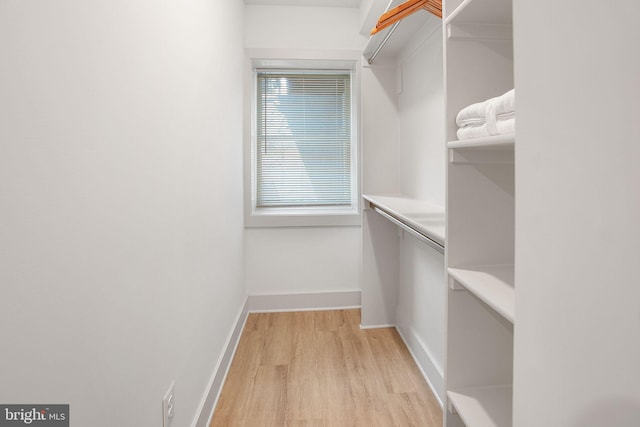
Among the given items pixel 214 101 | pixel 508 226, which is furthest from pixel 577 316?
pixel 214 101

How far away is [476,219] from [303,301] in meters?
2.08

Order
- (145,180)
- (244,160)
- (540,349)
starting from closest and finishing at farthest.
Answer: (540,349)
(145,180)
(244,160)

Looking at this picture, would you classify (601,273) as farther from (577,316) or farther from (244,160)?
(244,160)

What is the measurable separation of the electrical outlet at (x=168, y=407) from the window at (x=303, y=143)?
188 cm

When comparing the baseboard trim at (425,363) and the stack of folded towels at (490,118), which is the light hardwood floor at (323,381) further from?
the stack of folded towels at (490,118)

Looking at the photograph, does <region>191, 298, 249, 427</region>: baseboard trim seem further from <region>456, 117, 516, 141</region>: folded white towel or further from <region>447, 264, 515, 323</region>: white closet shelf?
<region>456, 117, 516, 141</region>: folded white towel

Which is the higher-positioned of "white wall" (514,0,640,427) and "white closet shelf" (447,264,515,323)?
"white wall" (514,0,640,427)

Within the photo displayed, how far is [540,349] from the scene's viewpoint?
55 centimetres

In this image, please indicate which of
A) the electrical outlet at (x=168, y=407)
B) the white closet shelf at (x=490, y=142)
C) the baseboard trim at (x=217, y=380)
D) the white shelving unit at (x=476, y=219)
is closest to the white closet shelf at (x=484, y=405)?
the white shelving unit at (x=476, y=219)

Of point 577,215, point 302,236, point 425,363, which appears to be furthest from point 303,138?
point 577,215

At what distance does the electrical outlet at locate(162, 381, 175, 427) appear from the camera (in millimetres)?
1104

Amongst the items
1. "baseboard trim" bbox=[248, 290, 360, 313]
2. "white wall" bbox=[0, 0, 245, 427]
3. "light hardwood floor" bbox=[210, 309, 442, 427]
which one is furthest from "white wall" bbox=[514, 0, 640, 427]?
"baseboard trim" bbox=[248, 290, 360, 313]

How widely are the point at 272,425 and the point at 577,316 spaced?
149cm

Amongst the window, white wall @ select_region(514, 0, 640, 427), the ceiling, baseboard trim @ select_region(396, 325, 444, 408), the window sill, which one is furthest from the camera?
the window
